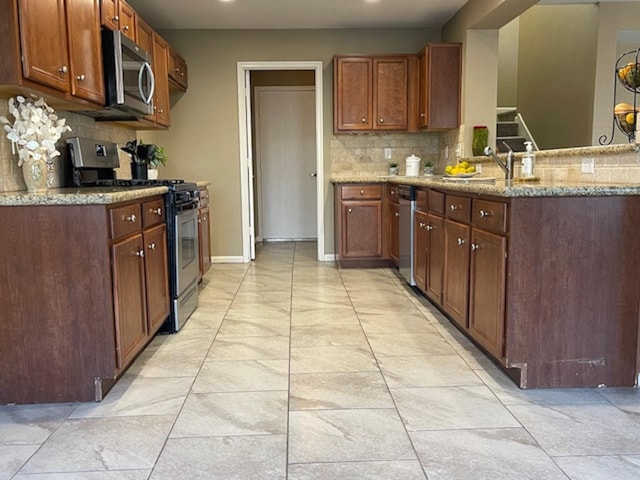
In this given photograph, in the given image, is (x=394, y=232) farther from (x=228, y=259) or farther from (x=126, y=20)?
(x=126, y=20)

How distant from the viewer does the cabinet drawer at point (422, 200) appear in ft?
12.2

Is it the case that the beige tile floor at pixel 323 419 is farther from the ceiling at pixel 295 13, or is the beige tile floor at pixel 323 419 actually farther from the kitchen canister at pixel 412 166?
the ceiling at pixel 295 13

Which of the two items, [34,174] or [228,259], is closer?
[34,174]

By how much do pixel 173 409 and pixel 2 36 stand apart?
1669 mm

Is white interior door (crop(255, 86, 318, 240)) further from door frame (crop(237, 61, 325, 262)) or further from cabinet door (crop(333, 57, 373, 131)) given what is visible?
cabinet door (crop(333, 57, 373, 131))

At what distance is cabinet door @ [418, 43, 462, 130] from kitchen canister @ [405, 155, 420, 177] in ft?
1.62

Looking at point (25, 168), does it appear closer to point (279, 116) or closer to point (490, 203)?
point (490, 203)

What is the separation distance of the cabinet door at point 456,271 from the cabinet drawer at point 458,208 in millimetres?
40

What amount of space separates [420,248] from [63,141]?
8.27 ft

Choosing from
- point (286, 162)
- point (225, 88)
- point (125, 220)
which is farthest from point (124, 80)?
point (286, 162)

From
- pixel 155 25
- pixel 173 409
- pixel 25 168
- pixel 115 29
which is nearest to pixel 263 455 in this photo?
pixel 173 409

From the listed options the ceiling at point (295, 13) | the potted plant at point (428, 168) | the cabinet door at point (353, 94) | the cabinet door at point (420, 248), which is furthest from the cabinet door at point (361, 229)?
the ceiling at point (295, 13)

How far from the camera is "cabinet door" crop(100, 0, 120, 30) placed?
312 cm

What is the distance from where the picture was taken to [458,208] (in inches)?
117
